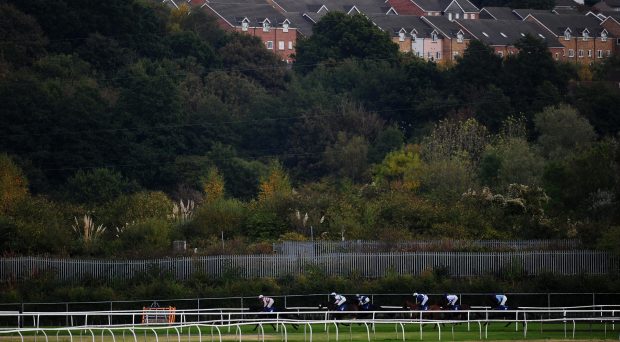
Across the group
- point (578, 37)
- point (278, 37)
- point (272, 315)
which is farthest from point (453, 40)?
point (272, 315)

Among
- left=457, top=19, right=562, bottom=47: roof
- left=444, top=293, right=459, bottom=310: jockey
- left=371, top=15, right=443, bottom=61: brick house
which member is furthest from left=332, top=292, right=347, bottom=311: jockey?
left=371, top=15, right=443, bottom=61: brick house

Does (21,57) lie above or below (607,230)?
above

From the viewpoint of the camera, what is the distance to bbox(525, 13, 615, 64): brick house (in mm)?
193625

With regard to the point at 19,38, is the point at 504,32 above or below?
above

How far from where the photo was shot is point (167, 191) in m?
122

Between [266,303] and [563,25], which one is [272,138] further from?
[266,303]

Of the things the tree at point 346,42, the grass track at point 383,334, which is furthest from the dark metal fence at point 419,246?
the tree at point 346,42

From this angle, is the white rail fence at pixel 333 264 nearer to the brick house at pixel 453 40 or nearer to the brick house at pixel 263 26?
the brick house at pixel 263 26

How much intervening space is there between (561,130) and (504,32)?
71969 millimetres

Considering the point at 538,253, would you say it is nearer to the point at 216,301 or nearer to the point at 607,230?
the point at 607,230

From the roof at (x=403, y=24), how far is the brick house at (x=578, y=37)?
1300 centimetres

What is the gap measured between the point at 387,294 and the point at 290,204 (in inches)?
→ 798

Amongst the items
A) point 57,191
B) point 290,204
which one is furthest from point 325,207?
point 57,191

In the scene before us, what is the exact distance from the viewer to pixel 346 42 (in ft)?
506
